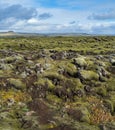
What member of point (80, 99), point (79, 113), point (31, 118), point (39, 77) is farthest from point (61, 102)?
point (31, 118)

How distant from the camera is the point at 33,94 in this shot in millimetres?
29656

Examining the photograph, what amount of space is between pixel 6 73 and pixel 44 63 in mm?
4495

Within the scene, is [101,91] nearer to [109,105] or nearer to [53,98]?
[109,105]

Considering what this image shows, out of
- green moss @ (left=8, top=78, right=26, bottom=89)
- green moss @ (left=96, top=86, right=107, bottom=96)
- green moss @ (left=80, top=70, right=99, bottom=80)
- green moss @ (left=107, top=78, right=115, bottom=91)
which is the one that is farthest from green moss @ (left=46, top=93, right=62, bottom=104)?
green moss @ (left=107, top=78, right=115, bottom=91)

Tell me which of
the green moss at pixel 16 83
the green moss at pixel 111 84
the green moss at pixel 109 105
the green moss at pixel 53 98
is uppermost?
the green moss at pixel 16 83

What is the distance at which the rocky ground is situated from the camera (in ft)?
65.4

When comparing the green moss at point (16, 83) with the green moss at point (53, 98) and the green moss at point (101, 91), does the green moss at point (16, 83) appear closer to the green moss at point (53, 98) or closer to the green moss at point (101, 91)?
the green moss at point (53, 98)

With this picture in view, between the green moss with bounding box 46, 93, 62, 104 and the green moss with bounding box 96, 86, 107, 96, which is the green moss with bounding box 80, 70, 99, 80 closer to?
the green moss with bounding box 96, 86, 107, 96

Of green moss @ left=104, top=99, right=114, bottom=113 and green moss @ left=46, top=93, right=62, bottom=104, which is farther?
green moss @ left=46, top=93, right=62, bottom=104

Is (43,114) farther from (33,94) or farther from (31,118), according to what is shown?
(33,94)

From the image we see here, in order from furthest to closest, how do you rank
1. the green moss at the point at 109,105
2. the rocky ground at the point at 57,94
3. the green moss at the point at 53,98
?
the green moss at the point at 53,98
the green moss at the point at 109,105
the rocky ground at the point at 57,94

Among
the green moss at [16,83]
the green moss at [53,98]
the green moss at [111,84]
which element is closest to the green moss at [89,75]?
the green moss at [111,84]

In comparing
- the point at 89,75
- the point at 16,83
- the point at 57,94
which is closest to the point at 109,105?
the point at 57,94

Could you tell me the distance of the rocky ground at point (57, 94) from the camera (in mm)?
19922
